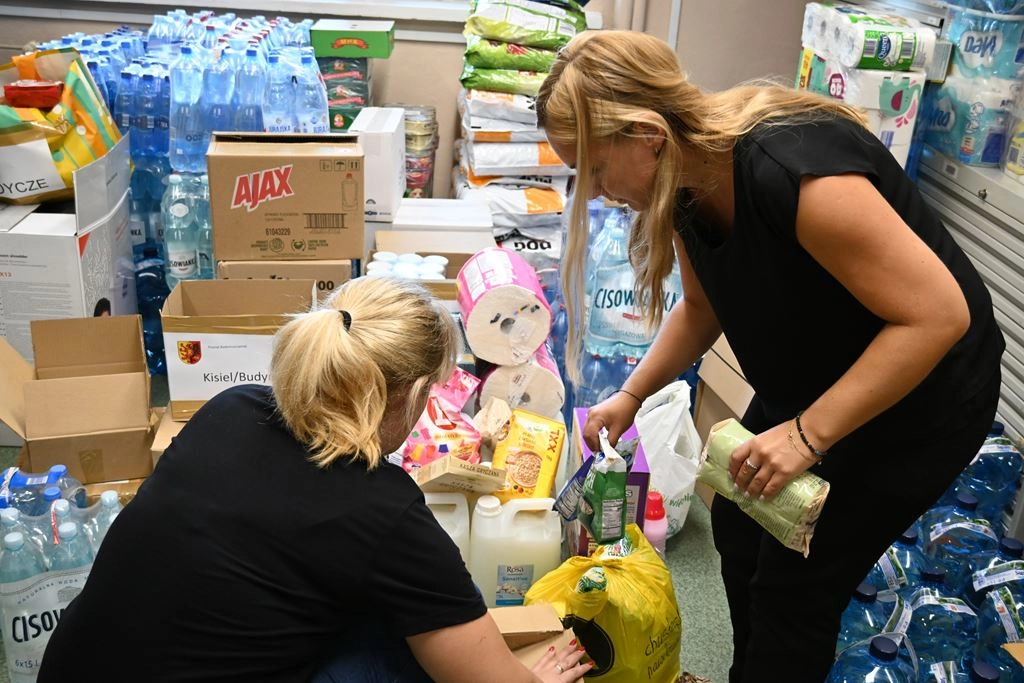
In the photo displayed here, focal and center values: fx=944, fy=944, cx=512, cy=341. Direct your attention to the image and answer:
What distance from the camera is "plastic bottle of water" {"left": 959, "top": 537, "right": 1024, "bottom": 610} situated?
2.04 m

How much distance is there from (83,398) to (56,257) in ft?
2.00

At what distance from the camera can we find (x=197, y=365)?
7.76 feet

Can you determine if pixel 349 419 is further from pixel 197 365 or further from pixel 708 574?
pixel 708 574

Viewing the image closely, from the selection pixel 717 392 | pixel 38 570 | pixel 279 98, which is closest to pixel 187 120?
pixel 279 98

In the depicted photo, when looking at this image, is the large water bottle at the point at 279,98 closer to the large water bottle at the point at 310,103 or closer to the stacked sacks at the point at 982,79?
the large water bottle at the point at 310,103

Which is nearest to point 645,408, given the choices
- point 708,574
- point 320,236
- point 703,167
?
point 708,574

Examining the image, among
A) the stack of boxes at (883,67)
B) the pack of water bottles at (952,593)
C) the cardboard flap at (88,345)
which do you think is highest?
the stack of boxes at (883,67)

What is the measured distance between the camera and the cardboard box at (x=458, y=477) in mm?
1990

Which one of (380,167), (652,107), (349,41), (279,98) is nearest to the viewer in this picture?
(652,107)

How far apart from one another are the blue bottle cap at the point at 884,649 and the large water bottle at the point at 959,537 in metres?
0.62

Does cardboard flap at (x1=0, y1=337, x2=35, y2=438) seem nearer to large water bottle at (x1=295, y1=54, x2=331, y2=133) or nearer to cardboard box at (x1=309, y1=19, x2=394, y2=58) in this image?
large water bottle at (x1=295, y1=54, x2=331, y2=133)

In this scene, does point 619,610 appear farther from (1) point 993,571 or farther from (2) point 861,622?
(1) point 993,571

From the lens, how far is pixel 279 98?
340 centimetres

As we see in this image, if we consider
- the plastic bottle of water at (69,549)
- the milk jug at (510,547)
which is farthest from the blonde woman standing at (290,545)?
the milk jug at (510,547)
